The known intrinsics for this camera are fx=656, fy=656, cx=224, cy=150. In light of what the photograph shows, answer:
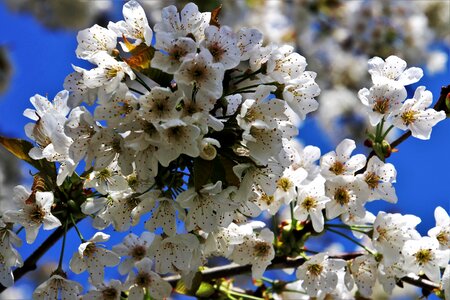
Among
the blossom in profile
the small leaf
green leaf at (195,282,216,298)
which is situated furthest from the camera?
green leaf at (195,282,216,298)

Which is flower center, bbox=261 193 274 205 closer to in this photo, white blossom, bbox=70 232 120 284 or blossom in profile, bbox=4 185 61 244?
white blossom, bbox=70 232 120 284

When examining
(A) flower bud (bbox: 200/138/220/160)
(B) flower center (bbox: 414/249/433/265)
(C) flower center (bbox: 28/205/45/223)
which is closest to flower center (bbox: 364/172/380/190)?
(B) flower center (bbox: 414/249/433/265)

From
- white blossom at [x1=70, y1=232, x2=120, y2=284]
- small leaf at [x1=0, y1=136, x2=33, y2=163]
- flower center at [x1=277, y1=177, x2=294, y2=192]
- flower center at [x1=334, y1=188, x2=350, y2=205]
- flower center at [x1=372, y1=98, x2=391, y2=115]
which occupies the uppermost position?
flower center at [x1=372, y1=98, x2=391, y2=115]

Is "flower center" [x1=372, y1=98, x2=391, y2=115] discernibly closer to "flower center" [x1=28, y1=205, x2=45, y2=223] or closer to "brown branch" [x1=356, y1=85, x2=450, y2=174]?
"brown branch" [x1=356, y1=85, x2=450, y2=174]

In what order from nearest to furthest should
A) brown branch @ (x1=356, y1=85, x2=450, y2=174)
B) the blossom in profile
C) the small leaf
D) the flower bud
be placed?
the flower bud, the blossom in profile, the small leaf, brown branch @ (x1=356, y1=85, x2=450, y2=174)

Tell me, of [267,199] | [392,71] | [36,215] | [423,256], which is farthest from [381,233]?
[36,215]

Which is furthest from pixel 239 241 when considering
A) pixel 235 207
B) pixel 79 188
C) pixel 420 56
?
pixel 420 56

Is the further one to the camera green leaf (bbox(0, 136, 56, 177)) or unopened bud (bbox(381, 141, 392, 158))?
unopened bud (bbox(381, 141, 392, 158))

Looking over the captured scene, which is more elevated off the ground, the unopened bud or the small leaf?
the unopened bud
